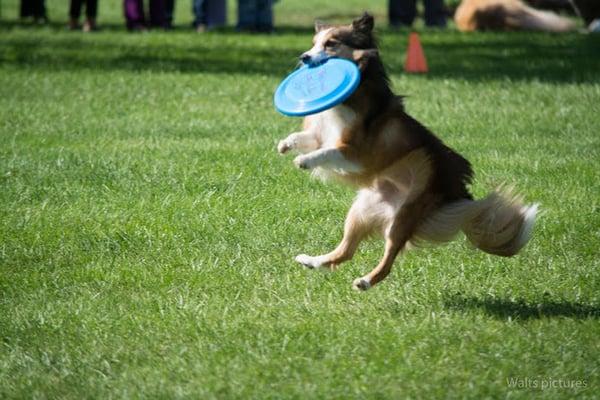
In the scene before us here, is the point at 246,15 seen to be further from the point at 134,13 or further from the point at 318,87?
the point at 318,87

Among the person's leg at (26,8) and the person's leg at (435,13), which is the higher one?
the person's leg at (435,13)

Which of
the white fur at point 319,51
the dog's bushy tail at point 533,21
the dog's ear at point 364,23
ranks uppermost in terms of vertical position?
the dog's ear at point 364,23

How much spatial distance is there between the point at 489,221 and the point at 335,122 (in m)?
1.10

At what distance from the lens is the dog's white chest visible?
21.9 feet

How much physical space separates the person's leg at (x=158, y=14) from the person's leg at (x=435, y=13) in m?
5.08

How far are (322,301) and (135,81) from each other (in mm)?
8706

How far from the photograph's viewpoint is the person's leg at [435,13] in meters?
21.6

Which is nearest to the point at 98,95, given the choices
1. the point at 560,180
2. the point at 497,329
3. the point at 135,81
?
the point at 135,81

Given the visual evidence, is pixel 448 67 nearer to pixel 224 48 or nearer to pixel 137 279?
pixel 224 48

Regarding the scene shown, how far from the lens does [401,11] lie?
69.6 ft

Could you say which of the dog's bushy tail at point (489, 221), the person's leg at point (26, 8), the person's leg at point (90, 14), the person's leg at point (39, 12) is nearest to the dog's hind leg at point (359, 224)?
the dog's bushy tail at point (489, 221)

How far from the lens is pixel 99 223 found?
8094 mm

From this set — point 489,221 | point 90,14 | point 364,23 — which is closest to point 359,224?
point 489,221

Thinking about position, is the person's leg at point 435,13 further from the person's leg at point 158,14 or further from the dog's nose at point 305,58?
the dog's nose at point 305,58
